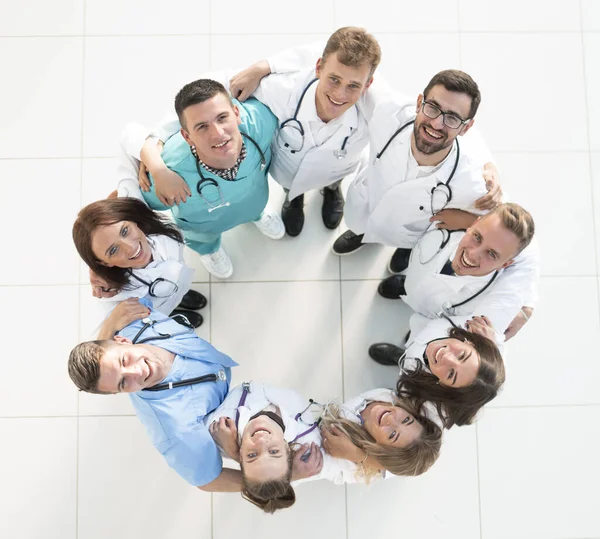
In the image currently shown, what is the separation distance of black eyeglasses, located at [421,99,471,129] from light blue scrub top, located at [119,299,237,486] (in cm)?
134

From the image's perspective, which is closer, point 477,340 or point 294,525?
point 477,340

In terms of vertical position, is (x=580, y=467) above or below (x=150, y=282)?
below

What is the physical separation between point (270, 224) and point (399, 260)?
742mm

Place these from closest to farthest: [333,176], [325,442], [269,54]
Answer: [325,442] → [333,176] → [269,54]

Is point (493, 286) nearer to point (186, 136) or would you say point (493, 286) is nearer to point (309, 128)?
point (309, 128)

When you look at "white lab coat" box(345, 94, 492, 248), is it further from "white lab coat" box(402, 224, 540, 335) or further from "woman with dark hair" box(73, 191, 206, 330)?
"woman with dark hair" box(73, 191, 206, 330)

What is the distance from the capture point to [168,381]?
2125mm

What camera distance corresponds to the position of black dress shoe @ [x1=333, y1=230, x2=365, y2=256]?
2.91 meters

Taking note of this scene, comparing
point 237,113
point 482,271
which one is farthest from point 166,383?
point 482,271

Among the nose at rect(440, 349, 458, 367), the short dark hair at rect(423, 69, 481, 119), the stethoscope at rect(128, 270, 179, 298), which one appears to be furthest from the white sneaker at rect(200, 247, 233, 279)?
the short dark hair at rect(423, 69, 481, 119)

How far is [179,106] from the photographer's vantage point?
1.94m

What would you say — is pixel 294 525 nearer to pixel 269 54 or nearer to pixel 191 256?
pixel 191 256

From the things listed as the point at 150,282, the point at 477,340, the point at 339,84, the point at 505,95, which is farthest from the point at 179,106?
the point at 505,95

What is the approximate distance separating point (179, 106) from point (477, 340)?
4.91 ft
